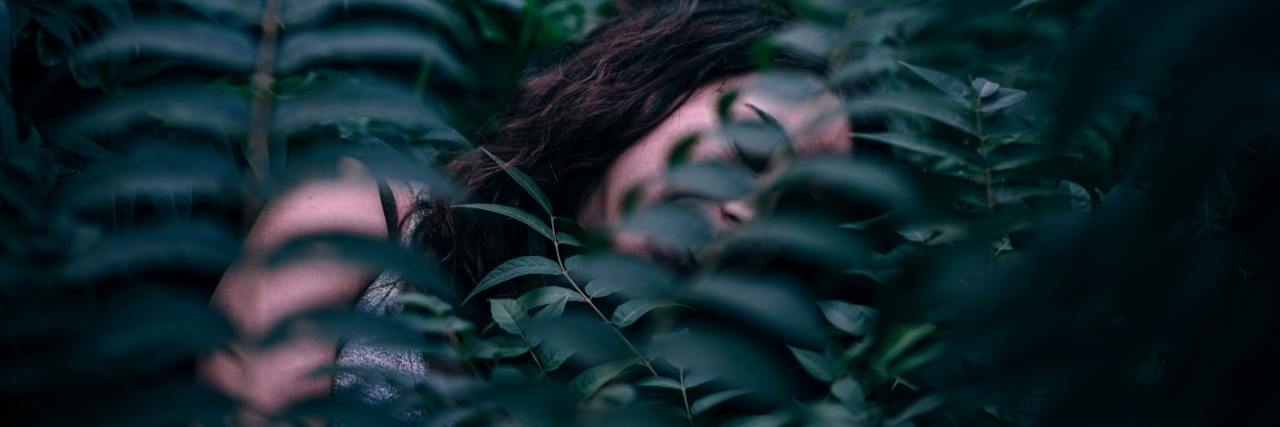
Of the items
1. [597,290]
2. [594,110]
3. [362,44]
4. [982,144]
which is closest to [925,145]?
[982,144]

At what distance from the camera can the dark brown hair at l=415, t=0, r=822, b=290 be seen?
46.3 inches

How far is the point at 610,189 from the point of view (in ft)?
3.84

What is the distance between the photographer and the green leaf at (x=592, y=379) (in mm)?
680

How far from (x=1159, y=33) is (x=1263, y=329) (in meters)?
0.14

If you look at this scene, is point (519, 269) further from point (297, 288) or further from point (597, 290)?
point (297, 288)

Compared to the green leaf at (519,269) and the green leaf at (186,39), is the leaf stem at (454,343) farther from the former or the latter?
the green leaf at (186,39)

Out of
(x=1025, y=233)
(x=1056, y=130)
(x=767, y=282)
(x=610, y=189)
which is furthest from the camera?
(x=610, y=189)

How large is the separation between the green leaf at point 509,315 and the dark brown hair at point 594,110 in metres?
0.45

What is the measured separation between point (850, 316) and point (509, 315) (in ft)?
1.05

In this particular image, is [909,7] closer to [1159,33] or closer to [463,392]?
[1159,33]

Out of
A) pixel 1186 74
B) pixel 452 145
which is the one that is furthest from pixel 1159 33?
pixel 452 145

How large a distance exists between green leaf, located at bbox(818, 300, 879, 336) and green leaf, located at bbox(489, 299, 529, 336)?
0.28 metres

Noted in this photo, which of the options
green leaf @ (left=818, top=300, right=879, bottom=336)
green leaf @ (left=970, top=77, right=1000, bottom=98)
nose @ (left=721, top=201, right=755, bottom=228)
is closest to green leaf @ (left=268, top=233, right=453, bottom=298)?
nose @ (left=721, top=201, right=755, bottom=228)

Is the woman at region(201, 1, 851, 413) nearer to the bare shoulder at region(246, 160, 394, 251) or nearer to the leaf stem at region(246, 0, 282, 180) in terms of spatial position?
the bare shoulder at region(246, 160, 394, 251)
